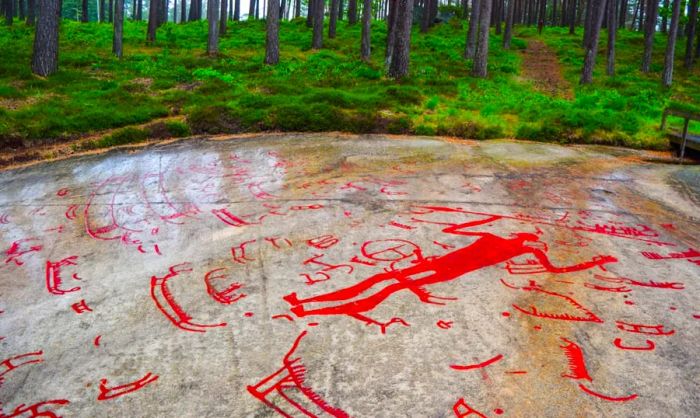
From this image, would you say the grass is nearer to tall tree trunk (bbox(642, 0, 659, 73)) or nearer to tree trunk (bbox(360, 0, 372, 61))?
tree trunk (bbox(360, 0, 372, 61))

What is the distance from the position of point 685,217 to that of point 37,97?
12.1 m

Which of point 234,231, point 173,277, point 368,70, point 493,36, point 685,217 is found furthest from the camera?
point 493,36

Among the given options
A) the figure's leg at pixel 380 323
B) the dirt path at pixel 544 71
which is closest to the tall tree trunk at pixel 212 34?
the dirt path at pixel 544 71

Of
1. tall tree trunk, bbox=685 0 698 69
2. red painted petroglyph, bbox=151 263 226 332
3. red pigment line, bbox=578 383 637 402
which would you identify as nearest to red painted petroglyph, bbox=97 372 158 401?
red painted petroglyph, bbox=151 263 226 332

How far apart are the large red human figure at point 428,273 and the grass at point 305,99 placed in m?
6.10

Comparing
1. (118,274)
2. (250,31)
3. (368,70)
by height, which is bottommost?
(118,274)

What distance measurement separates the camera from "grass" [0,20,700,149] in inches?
407

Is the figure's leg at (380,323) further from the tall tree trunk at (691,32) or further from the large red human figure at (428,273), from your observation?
the tall tree trunk at (691,32)

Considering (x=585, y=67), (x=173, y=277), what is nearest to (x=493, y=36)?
(x=585, y=67)

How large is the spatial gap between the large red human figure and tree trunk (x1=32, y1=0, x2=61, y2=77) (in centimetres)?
1218

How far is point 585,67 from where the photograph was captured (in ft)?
55.9

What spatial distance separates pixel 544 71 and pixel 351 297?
18.6 metres

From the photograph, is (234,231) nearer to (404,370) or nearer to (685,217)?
(404,370)

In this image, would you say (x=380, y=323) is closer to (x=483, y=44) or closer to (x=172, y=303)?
(x=172, y=303)
